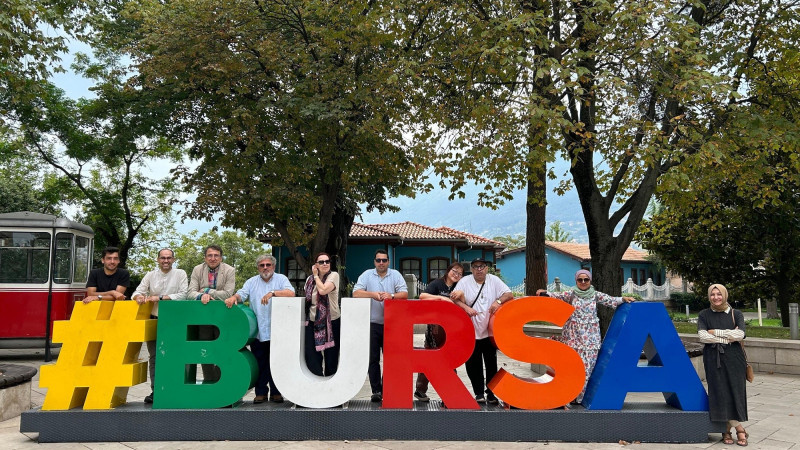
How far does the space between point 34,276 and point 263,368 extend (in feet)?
29.0

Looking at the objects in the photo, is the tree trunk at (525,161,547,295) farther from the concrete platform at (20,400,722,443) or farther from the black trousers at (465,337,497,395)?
the concrete platform at (20,400,722,443)

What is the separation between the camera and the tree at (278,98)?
44.2 feet

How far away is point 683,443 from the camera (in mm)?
6281

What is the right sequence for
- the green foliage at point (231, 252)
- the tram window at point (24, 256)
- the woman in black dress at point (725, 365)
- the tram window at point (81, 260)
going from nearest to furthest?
the woman in black dress at point (725, 365), the tram window at point (24, 256), the tram window at point (81, 260), the green foliage at point (231, 252)

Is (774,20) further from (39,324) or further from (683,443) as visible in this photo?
(39,324)

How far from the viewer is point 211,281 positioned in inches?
275

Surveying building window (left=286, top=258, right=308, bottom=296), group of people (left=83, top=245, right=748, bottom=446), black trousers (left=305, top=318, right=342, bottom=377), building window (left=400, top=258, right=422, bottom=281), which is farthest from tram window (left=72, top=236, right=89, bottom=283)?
building window (left=400, top=258, right=422, bottom=281)

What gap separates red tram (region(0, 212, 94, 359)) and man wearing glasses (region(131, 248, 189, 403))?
6981 millimetres

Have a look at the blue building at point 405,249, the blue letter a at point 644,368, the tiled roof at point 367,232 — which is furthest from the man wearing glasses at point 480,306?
the tiled roof at point 367,232

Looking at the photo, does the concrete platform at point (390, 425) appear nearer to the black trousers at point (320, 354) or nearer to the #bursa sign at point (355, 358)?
the #bursa sign at point (355, 358)

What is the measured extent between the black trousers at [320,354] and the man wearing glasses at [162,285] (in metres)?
1.50

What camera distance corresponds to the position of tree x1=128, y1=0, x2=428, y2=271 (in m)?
13.5

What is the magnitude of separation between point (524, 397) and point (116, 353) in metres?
4.34

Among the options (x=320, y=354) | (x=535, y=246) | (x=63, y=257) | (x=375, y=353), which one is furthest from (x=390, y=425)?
(x=63, y=257)
